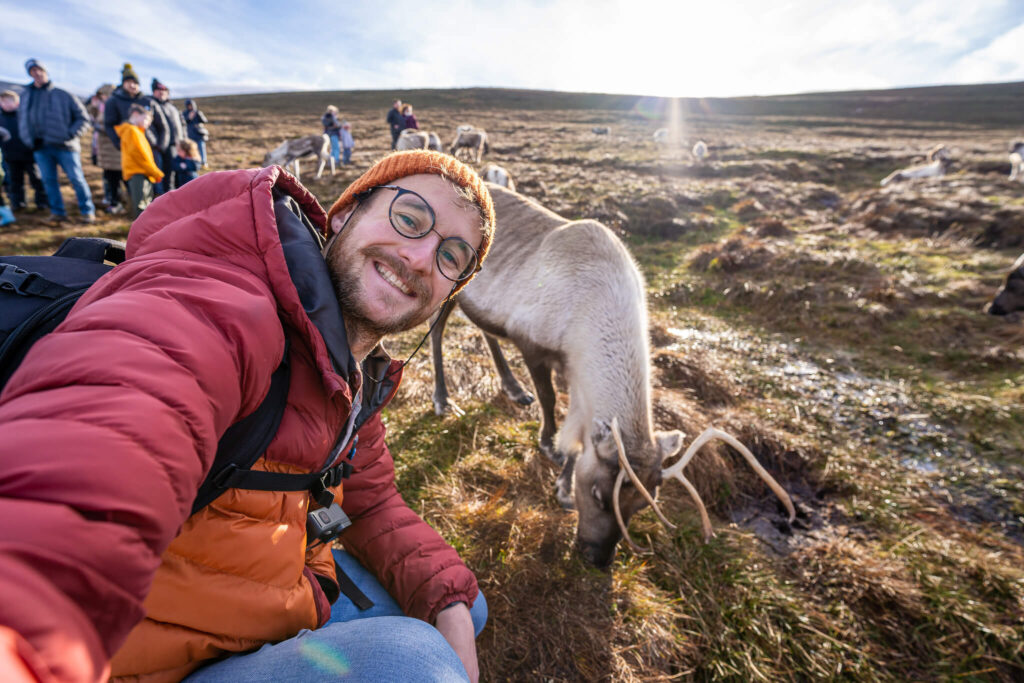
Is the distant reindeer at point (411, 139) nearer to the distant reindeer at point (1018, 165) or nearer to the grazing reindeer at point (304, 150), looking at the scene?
the grazing reindeer at point (304, 150)

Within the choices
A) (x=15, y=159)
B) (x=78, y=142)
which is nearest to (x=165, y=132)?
(x=78, y=142)

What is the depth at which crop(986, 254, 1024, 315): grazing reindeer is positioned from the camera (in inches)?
288

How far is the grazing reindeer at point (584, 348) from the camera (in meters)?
3.13

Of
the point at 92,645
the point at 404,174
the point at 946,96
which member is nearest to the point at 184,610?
the point at 92,645

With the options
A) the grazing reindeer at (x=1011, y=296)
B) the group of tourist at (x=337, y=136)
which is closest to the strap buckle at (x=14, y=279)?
the grazing reindeer at (x=1011, y=296)

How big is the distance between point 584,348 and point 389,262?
7.29 ft

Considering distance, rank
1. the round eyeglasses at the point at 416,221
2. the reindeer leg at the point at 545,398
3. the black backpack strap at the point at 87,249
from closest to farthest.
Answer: the black backpack strap at the point at 87,249
the round eyeglasses at the point at 416,221
the reindeer leg at the point at 545,398

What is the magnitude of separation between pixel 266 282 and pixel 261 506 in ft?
2.25

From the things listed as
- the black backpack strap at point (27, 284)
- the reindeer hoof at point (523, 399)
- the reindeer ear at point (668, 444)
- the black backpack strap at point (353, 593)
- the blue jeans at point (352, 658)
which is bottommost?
the reindeer hoof at point (523, 399)

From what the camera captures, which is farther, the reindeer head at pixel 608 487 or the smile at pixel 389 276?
the reindeer head at pixel 608 487

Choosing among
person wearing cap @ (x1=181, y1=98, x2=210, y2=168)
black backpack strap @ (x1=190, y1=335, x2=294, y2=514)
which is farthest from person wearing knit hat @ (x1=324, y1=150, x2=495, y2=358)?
person wearing cap @ (x1=181, y1=98, x2=210, y2=168)

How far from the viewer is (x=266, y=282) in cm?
129

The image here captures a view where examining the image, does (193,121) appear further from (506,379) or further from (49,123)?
(506,379)

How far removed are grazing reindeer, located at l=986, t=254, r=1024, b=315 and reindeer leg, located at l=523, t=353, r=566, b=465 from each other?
878 centimetres
